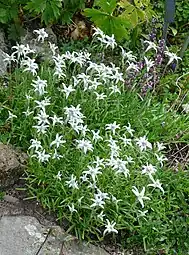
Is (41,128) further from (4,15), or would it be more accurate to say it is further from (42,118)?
(4,15)

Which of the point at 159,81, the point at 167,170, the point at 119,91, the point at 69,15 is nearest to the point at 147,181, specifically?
the point at 167,170

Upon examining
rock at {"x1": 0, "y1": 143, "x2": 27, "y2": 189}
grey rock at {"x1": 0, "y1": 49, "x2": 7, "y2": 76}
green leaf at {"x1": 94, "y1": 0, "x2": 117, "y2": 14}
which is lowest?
rock at {"x1": 0, "y1": 143, "x2": 27, "y2": 189}

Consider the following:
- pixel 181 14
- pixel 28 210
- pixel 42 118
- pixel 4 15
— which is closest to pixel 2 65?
pixel 4 15

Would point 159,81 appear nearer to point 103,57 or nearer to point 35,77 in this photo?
point 103,57

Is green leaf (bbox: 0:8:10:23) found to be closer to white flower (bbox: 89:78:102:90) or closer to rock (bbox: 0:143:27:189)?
white flower (bbox: 89:78:102:90)

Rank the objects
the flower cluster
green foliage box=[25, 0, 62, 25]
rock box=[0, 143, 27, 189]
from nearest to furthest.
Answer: the flower cluster → rock box=[0, 143, 27, 189] → green foliage box=[25, 0, 62, 25]

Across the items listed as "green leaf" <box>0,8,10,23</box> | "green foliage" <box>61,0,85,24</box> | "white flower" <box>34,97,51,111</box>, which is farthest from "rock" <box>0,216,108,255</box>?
"green foliage" <box>61,0,85,24</box>
